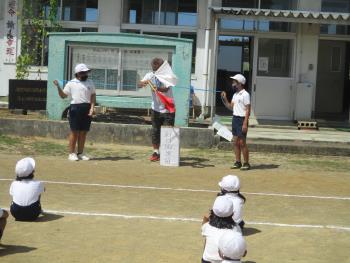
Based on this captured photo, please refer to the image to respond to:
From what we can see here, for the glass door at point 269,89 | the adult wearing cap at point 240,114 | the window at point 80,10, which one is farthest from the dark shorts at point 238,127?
the window at point 80,10

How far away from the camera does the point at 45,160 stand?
11.3m

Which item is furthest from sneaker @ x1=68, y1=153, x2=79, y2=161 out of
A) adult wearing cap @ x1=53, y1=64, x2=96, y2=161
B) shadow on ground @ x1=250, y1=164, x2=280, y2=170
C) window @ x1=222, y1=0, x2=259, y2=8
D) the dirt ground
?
window @ x1=222, y1=0, x2=259, y2=8

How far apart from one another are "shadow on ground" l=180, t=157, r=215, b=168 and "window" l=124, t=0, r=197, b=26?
6447 mm

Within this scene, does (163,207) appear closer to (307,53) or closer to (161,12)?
(307,53)

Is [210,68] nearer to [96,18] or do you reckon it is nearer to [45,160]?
[96,18]

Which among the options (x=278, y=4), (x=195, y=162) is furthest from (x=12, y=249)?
(x=278, y=4)

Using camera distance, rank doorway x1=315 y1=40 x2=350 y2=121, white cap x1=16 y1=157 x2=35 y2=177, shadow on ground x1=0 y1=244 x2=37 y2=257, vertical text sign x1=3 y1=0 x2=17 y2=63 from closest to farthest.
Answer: shadow on ground x1=0 y1=244 x2=37 y2=257, white cap x1=16 y1=157 x2=35 y2=177, vertical text sign x1=3 y1=0 x2=17 y2=63, doorway x1=315 y1=40 x2=350 y2=121

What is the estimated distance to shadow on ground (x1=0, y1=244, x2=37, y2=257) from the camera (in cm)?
581

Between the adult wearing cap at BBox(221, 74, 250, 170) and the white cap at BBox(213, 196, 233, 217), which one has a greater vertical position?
the adult wearing cap at BBox(221, 74, 250, 170)

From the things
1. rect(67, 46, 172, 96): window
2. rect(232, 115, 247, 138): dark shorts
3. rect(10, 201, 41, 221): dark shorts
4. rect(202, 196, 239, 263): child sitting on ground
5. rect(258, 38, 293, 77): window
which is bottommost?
rect(10, 201, 41, 221): dark shorts

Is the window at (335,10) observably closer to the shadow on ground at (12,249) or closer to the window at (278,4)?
the window at (278,4)

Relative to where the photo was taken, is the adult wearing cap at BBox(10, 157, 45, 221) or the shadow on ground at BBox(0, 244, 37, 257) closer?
the shadow on ground at BBox(0, 244, 37, 257)

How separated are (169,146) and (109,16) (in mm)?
7552

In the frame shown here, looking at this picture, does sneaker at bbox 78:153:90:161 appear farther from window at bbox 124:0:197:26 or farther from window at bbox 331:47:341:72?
window at bbox 331:47:341:72
